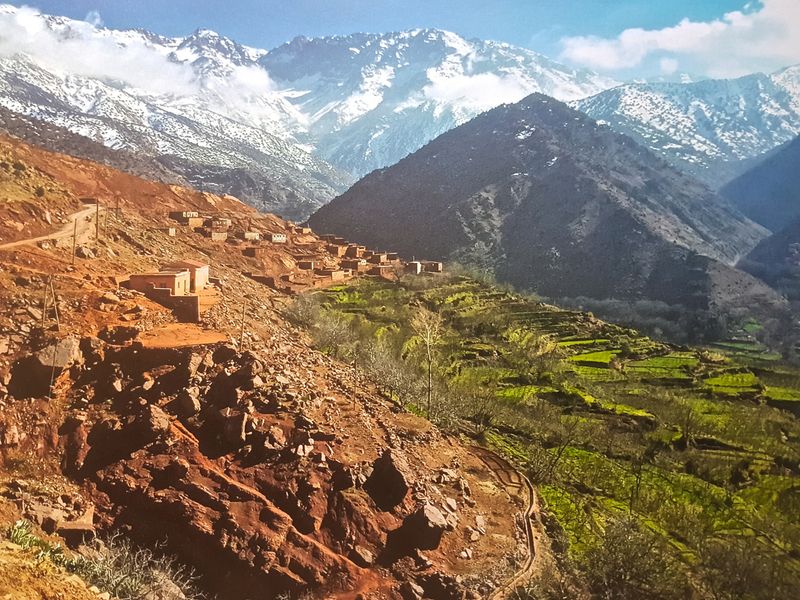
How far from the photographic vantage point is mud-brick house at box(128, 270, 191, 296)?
23.5 metres

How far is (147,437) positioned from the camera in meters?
15.6

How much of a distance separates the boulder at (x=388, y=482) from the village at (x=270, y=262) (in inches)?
434

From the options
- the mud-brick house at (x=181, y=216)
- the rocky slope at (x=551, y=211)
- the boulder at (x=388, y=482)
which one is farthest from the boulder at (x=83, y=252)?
the rocky slope at (x=551, y=211)

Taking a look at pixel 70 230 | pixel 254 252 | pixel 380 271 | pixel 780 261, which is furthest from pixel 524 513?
pixel 780 261

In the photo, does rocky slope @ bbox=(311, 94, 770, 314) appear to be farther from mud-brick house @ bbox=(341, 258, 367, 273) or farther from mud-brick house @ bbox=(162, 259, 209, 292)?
mud-brick house @ bbox=(162, 259, 209, 292)

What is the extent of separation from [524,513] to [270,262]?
4588cm

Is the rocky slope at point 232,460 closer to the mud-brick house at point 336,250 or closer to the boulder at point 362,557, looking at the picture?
the boulder at point 362,557

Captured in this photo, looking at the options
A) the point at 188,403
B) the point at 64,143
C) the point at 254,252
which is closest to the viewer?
the point at 188,403

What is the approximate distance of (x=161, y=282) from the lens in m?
24.6

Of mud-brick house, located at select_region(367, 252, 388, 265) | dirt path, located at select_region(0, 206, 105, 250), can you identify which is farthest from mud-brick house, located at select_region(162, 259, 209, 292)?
mud-brick house, located at select_region(367, 252, 388, 265)

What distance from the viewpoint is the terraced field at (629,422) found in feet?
64.2

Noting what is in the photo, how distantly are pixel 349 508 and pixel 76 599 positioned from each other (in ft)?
21.5

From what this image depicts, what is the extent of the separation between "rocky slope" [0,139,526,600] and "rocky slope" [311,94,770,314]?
98.3 metres

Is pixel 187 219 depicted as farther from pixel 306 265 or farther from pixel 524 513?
pixel 524 513
